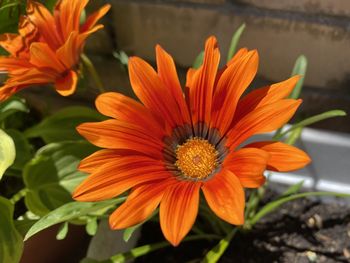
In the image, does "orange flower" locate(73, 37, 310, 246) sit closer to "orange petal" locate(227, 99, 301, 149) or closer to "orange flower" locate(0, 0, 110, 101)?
"orange petal" locate(227, 99, 301, 149)

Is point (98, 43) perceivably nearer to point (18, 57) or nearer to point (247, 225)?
point (18, 57)

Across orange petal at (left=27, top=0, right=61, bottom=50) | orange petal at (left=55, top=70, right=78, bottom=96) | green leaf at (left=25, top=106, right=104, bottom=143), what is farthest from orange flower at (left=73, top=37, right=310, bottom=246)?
green leaf at (left=25, top=106, right=104, bottom=143)

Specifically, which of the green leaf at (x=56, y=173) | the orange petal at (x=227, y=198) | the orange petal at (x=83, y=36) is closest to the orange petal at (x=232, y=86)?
the orange petal at (x=227, y=198)

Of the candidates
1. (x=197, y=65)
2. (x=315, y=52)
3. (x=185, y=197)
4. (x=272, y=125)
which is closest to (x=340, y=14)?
(x=315, y=52)

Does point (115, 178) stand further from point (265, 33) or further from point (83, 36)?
point (265, 33)

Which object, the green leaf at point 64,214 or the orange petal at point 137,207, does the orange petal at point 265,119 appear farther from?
the green leaf at point 64,214
